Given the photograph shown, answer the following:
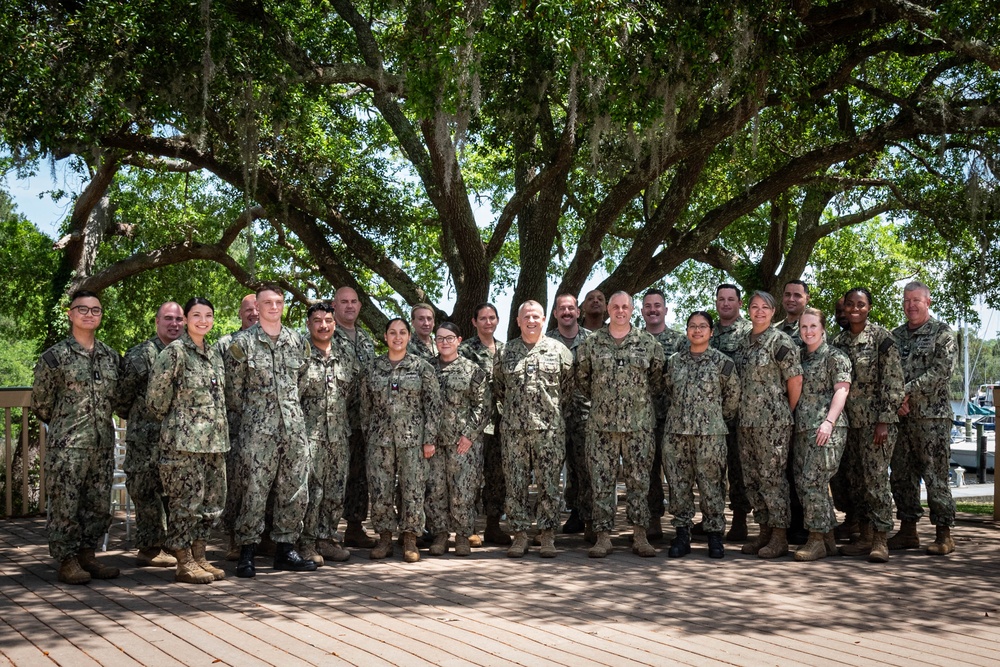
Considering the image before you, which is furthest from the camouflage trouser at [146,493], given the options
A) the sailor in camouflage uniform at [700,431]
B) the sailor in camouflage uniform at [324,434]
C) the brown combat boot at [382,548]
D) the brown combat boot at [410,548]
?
the sailor in camouflage uniform at [700,431]

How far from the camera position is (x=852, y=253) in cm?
2142

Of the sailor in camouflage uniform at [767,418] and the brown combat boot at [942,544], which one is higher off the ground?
the sailor in camouflage uniform at [767,418]

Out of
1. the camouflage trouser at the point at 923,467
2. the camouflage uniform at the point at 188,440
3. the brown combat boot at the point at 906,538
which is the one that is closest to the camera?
the camouflage uniform at the point at 188,440

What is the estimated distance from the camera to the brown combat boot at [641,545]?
6.81 m

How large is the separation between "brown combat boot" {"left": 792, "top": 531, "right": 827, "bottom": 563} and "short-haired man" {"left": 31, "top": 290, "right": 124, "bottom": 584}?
15.4 feet

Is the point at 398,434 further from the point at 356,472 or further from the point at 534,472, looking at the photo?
the point at 534,472

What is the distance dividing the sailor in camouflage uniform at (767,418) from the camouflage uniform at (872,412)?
1.75ft

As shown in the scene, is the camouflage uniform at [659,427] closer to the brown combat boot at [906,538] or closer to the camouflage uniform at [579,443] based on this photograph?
the camouflage uniform at [579,443]

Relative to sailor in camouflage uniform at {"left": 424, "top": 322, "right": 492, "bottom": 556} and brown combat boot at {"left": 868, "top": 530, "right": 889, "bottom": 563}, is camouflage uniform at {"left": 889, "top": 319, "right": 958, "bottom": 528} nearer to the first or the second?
brown combat boot at {"left": 868, "top": 530, "right": 889, "bottom": 563}

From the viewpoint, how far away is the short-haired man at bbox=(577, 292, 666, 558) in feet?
22.7

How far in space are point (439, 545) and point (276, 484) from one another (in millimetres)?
1353

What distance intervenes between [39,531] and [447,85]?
530 cm

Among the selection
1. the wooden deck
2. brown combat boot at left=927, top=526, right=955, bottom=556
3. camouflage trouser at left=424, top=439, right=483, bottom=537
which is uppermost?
camouflage trouser at left=424, top=439, right=483, bottom=537

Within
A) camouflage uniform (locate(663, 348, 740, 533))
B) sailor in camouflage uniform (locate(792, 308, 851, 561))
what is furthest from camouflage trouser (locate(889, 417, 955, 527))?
camouflage uniform (locate(663, 348, 740, 533))
